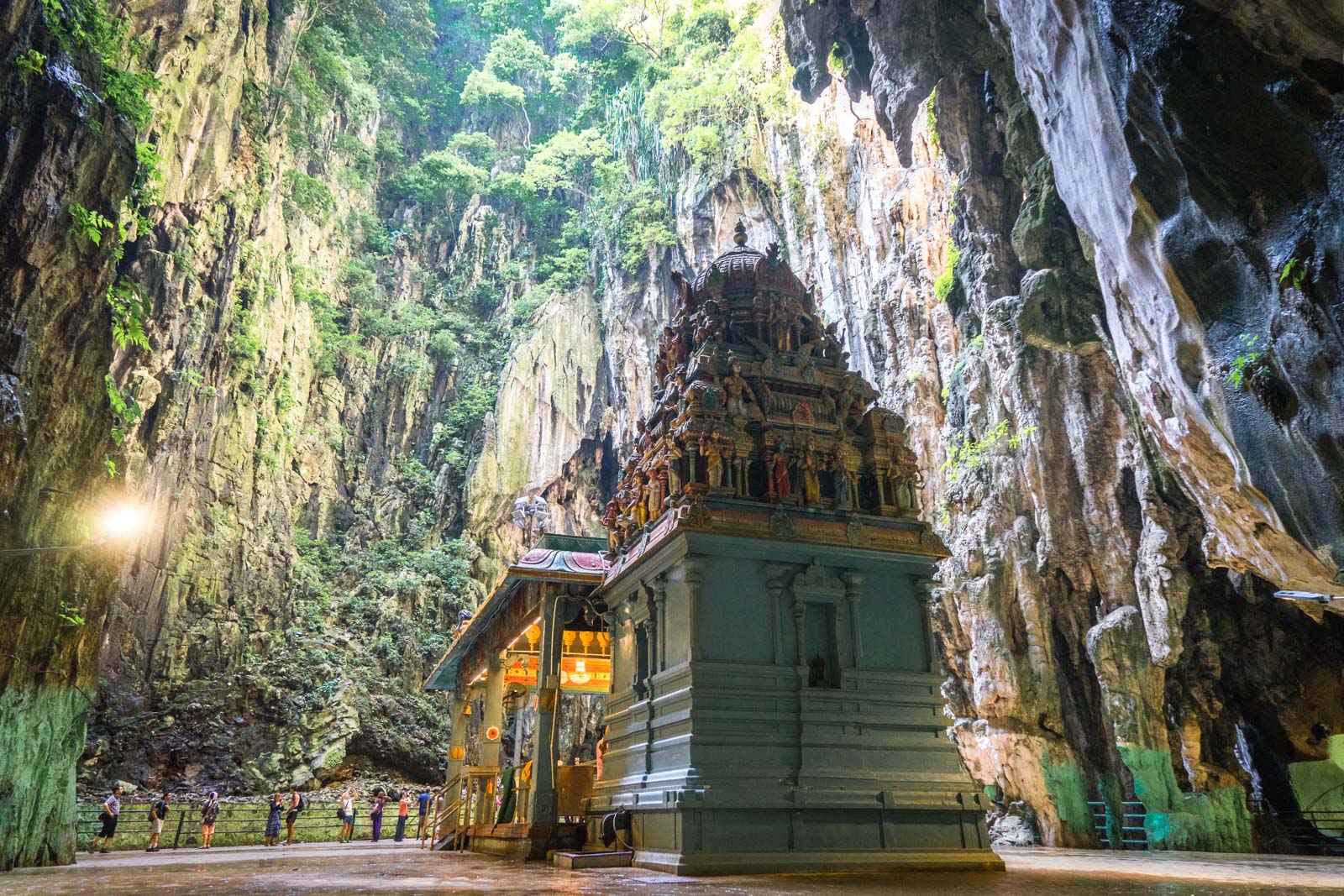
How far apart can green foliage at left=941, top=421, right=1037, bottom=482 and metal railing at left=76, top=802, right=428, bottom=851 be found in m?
17.7

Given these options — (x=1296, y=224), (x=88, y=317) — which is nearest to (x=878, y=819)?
(x=1296, y=224)

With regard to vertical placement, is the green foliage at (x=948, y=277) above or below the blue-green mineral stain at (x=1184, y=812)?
above

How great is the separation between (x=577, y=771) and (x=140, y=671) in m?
16.9

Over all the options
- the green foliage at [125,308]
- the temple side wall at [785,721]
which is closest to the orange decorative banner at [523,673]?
the temple side wall at [785,721]

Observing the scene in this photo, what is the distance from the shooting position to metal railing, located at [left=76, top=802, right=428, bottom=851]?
1884 cm

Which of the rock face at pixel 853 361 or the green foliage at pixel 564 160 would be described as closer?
the rock face at pixel 853 361

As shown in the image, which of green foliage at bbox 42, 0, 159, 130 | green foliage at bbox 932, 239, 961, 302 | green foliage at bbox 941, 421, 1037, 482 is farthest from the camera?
green foliage at bbox 932, 239, 961, 302

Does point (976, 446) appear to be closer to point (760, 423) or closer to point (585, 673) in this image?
point (760, 423)

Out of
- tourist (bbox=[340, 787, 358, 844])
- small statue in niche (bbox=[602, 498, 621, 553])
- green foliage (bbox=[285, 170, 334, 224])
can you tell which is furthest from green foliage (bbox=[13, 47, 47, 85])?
green foliage (bbox=[285, 170, 334, 224])

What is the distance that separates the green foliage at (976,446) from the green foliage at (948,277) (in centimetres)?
355

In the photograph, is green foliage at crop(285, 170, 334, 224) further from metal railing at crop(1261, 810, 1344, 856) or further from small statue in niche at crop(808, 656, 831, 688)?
metal railing at crop(1261, 810, 1344, 856)

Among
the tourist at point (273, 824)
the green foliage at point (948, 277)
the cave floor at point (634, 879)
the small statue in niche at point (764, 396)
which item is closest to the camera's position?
the cave floor at point (634, 879)

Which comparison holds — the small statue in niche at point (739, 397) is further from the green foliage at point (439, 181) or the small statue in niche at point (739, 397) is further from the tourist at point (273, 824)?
the green foliage at point (439, 181)

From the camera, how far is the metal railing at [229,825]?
18.8 meters
